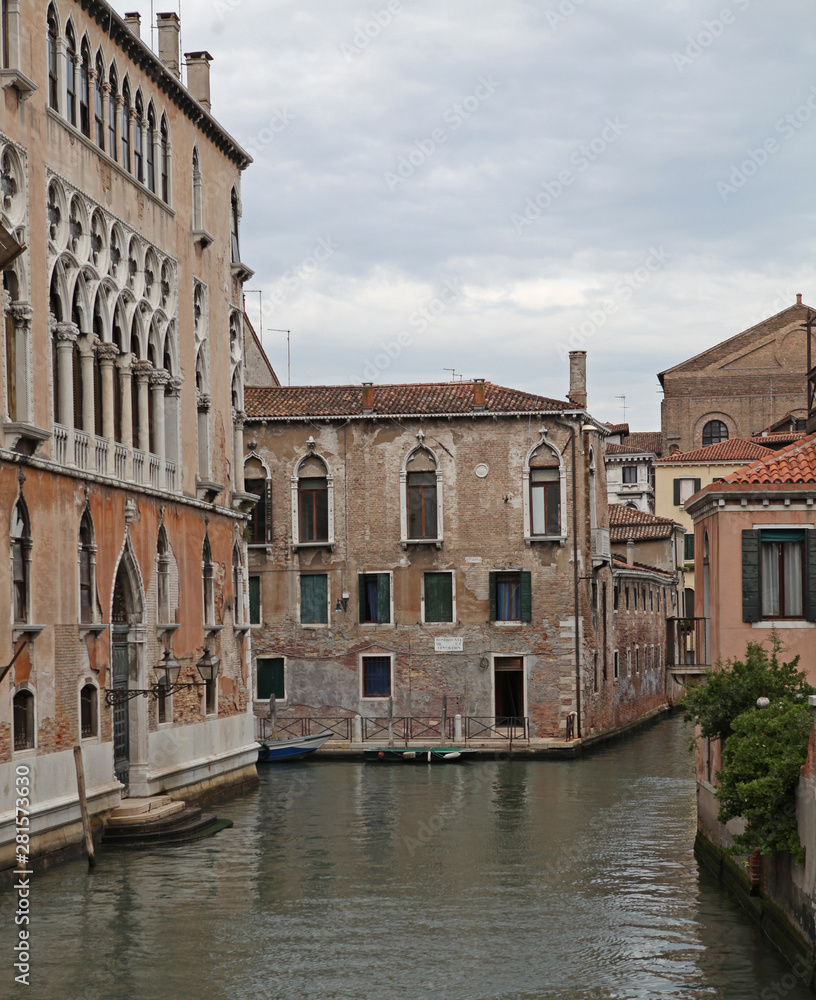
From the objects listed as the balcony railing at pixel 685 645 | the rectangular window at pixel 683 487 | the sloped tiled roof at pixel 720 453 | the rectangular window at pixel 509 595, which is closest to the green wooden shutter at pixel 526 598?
the rectangular window at pixel 509 595

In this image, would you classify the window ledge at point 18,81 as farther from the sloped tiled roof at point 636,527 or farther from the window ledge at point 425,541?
the sloped tiled roof at point 636,527

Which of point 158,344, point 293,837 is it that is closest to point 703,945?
point 293,837

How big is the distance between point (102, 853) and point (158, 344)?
823 centimetres

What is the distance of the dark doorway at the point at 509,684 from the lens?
3450 cm

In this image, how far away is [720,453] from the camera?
178 ft

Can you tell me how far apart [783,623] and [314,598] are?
63.1 ft

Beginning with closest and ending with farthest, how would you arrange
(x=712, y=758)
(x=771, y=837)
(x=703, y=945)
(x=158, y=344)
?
(x=771, y=837) → (x=703, y=945) → (x=712, y=758) → (x=158, y=344)

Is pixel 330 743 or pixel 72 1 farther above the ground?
pixel 72 1

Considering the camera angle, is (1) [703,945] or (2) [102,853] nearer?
(1) [703,945]

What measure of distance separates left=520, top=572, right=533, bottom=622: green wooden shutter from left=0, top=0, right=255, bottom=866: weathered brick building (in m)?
8.61

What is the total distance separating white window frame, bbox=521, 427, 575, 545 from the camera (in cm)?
3441

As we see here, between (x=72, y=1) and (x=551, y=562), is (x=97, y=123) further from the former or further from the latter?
(x=551, y=562)

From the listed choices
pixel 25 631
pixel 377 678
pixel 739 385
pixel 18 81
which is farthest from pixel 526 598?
pixel 739 385

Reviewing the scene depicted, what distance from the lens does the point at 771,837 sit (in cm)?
1336
